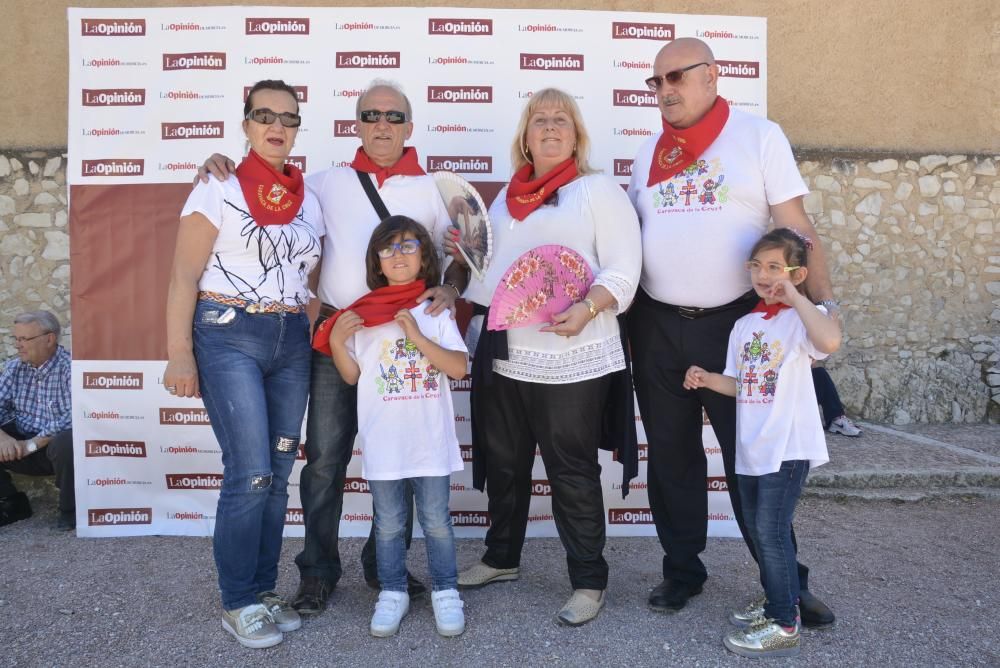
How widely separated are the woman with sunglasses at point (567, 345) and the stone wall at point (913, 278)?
4292 millimetres

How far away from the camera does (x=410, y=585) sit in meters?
3.48

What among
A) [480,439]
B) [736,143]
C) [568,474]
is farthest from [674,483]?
[736,143]

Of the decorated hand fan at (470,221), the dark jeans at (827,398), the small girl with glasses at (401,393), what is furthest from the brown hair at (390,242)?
the dark jeans at (827,398)

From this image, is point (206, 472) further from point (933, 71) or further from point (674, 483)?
point (933, 71)

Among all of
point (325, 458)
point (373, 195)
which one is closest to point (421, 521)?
point (325, 458)

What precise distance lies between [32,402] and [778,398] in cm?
440

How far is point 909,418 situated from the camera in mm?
6941

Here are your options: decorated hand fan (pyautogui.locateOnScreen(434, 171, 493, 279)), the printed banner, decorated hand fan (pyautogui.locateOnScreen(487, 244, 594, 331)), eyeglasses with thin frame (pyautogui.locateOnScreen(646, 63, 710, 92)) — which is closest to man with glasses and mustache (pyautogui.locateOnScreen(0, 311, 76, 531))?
the printed banner

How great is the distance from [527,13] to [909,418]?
5.00 meters

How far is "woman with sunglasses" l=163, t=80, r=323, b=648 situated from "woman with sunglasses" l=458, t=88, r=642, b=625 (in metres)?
0.79

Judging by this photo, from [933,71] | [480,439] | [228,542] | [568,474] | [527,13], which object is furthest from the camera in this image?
[933,71]

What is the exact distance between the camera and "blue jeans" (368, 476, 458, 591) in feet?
10.3

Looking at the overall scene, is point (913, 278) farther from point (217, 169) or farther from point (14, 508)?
point (14, 508)

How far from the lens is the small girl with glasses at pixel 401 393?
120 inches
